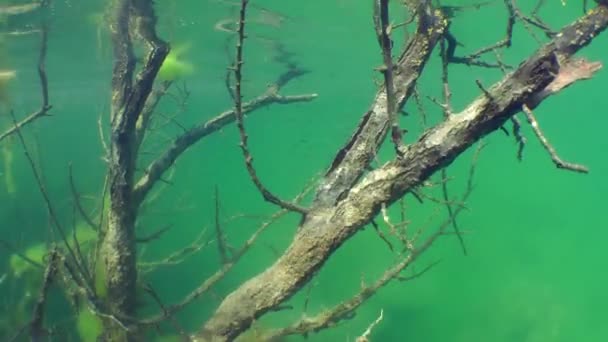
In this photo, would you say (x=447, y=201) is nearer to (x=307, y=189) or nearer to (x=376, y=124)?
(x=376, y=124)

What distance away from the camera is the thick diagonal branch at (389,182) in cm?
318

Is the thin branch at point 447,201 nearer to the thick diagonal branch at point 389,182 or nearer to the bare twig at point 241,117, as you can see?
the thick diagonal branch at point 389,182

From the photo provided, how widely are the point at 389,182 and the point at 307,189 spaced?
286 centimetres

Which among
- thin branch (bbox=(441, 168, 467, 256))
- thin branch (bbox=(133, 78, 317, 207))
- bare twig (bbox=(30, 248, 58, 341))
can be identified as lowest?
thin branch (bbox=(441, 168, 467, 256))

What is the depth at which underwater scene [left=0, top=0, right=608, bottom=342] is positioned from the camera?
3.77 meters

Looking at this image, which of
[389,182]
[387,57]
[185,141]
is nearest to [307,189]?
[185,141]

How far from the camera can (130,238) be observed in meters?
6.16

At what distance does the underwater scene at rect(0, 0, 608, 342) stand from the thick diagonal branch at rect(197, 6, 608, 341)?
0.04 ft

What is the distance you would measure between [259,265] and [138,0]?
14.0m

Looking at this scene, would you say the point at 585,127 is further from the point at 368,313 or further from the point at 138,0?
the point at 138,0

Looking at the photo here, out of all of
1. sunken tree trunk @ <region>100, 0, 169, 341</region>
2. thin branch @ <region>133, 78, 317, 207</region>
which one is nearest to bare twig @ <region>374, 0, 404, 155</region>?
sunken tree trunk @ <region>100, 0, 169, 341</region>

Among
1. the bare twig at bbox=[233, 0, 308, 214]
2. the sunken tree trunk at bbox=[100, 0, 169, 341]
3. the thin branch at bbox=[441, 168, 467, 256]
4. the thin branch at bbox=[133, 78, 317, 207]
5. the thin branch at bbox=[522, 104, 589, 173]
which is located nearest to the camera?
the thin branch at bbox=[522, 104, 589, 173]

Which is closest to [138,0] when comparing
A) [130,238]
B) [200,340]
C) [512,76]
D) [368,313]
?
[130,238]

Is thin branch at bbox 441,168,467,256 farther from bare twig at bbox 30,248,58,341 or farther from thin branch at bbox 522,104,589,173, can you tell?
bare twig at bbox 30,248,58,341
